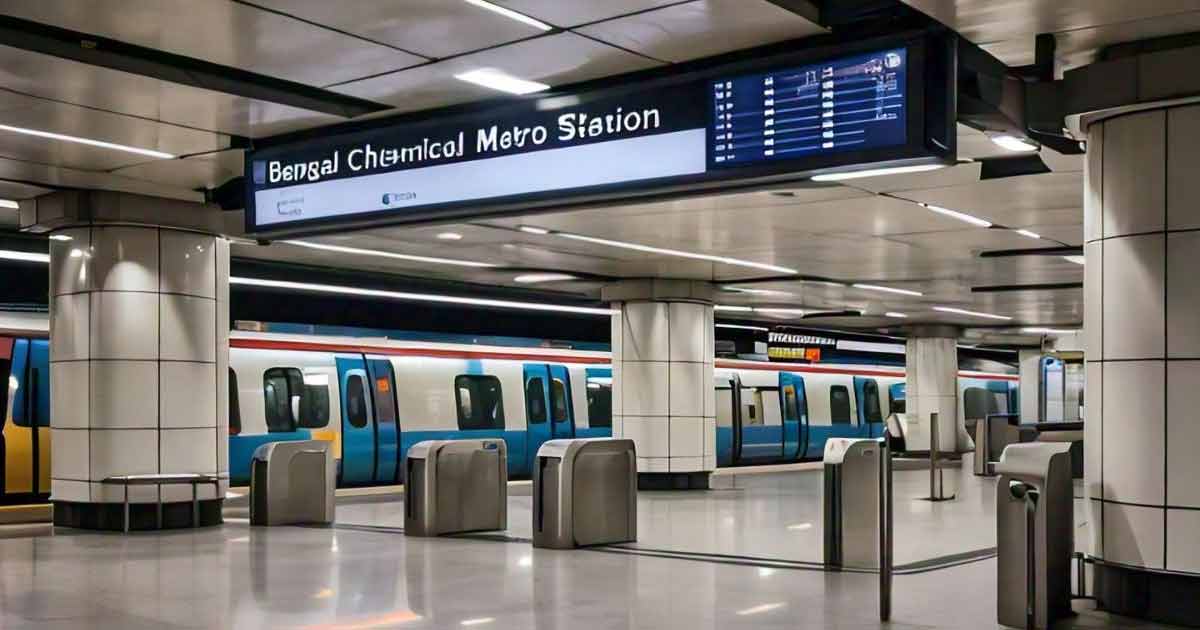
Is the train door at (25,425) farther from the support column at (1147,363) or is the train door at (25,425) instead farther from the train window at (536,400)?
the support column at (1147,363)

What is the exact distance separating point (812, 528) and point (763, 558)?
326 cm

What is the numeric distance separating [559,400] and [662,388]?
12.9ft

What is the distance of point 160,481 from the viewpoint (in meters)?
13.1

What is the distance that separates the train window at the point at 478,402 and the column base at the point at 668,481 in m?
3.19

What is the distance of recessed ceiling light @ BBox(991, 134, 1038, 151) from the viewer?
9512mm

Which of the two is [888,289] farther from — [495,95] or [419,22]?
[419,22]

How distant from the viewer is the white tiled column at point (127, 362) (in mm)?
13086

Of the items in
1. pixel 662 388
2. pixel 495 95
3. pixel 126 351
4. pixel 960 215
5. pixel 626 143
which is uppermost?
pixel 495 95

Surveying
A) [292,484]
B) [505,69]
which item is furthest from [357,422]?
[505,69]

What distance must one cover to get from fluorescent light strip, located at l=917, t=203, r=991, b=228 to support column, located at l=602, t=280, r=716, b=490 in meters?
7.39

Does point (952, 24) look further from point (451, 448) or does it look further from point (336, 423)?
point (336, 423)

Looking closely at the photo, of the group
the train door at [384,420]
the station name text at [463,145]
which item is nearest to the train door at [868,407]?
the train door at [384,420]

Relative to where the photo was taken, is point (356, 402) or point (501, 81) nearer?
point (501, 81)

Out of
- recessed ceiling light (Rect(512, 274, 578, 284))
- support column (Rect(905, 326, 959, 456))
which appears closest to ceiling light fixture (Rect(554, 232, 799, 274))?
recessed ceiling light (Rect(512, 274, 578, 284))
